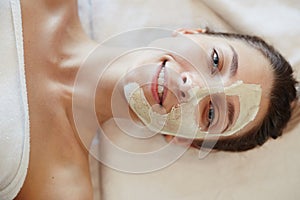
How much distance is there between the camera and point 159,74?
38.3 inches

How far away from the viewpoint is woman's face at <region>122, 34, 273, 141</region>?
96 cm

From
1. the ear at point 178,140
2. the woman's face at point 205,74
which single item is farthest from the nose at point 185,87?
the ear at point 178,140

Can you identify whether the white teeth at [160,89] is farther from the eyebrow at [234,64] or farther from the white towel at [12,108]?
the white towel at [12,108]

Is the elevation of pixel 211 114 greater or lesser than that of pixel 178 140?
greater

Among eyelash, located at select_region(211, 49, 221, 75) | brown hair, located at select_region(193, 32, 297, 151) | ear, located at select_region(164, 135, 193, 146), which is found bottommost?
ear, located at select_region(164, 135, 193, 146)

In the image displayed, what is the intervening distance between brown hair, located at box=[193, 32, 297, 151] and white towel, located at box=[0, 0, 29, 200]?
1.22 feet

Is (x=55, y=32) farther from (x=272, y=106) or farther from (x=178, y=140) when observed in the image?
(x=272, y=106)

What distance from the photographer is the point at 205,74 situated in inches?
38.7

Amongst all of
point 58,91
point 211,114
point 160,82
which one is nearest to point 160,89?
point 160,82

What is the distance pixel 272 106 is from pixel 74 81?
0.42 meters

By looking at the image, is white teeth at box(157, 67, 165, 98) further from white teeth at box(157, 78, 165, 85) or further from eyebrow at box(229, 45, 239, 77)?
eyebrow at box(229, 45, 239, 77)

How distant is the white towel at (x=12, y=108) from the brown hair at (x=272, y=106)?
37 centimetres

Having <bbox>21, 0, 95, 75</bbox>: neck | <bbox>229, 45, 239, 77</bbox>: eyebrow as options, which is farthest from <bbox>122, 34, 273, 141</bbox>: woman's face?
<bbox>21, 0, 95, 75</bbox>: neck

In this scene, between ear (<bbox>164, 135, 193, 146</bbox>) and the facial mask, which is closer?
the facial mask
